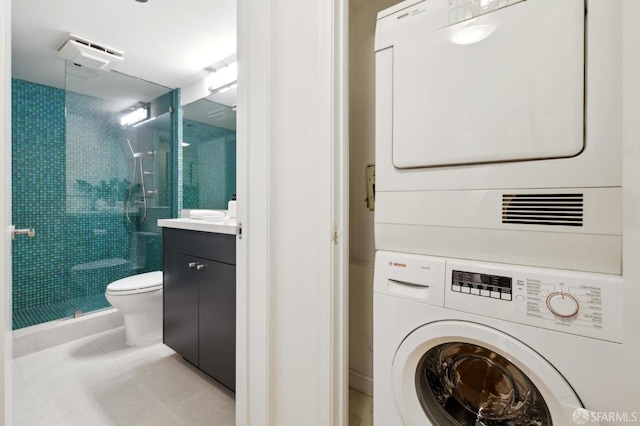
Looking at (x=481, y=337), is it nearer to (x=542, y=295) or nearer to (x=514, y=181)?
(x=542, y=295)

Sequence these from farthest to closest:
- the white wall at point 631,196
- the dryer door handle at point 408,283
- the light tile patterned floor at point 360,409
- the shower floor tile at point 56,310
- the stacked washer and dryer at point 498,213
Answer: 1. the shower floor tile at point 56,310
2. the light tile patterned floor at point 360,409
3. the dryer door handle at point 408,283
4. the stacked washer and dryer at point 498,213
5. the white wall at point 631,196

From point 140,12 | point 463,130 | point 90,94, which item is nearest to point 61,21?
point 140,12

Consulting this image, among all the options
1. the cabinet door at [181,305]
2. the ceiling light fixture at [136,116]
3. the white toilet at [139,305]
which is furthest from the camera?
the ceiling light fixture at [136,116]

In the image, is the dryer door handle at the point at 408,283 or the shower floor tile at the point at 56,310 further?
the shower floor tile at the point at 56,310

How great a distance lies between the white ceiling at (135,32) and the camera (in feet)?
6.02

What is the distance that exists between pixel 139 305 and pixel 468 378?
2190 millimetres

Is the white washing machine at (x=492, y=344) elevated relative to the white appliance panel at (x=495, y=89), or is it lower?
lower

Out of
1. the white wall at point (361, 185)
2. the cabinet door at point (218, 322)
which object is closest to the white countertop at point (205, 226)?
the cabinet door at point (218, 322)

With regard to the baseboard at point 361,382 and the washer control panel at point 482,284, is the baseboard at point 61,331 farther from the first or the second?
the washer control panel at point 482,284

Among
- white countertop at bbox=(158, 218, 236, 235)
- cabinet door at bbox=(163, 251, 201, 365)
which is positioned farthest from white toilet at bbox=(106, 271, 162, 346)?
white countertop at bbox=(158, 218, 236, 235)

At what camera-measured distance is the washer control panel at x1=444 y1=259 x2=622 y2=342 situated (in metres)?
0.67

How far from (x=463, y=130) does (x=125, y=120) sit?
319 centimetres

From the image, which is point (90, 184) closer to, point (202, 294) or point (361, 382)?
point (202, 294)

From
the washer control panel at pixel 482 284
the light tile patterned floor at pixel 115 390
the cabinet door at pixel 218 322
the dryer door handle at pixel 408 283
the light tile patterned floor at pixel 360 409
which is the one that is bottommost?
the light tile patterned floor at pixel 115 390
